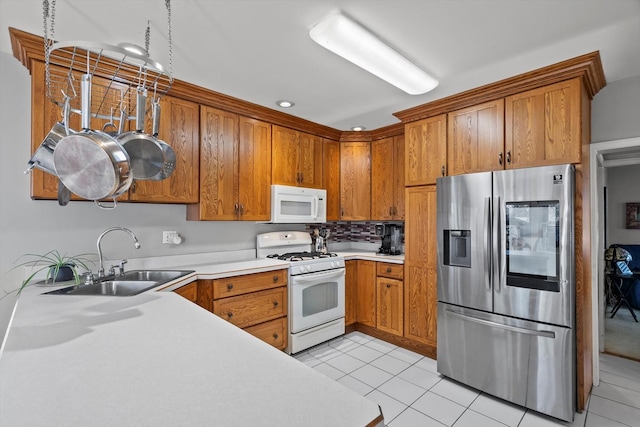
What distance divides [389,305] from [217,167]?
2.21m

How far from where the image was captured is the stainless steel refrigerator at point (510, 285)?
1999mm

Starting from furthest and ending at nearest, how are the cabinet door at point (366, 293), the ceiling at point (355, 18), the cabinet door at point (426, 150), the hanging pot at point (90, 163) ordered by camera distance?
the cabinet door at point (366, 293)
the cabinet door at point (426, 150)
the ceiling at point (355, 18)
the hanging pot at point (90, 163)

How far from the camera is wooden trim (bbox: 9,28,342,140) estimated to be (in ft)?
5.97

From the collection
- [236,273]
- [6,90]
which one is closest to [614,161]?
[236,273]

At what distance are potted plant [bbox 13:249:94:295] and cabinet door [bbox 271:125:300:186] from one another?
68.1 inches

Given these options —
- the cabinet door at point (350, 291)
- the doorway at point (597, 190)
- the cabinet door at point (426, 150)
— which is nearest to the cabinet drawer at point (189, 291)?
the cabinet door at point (350, 291)

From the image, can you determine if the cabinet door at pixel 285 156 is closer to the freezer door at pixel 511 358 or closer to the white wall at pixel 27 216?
the white wall at pixel 27 216

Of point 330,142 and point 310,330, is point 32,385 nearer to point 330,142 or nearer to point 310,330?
point 310,330

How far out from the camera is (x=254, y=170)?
3.03 metres

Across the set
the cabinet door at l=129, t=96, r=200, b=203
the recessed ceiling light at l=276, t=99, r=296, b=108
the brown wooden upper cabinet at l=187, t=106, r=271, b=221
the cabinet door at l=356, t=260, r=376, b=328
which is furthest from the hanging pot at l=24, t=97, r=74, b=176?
the cabinet door at l=356, t=260, r=376, b=328

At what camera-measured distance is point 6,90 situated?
203cm

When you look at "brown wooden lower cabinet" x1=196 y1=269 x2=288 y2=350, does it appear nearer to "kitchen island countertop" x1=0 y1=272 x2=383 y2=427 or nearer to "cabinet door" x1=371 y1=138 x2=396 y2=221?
"kitchen island countertop" x1=0 y1=272 x2=383 y2=427

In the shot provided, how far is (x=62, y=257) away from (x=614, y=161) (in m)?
4.70

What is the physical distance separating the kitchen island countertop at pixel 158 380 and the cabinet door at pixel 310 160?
2.45 m
